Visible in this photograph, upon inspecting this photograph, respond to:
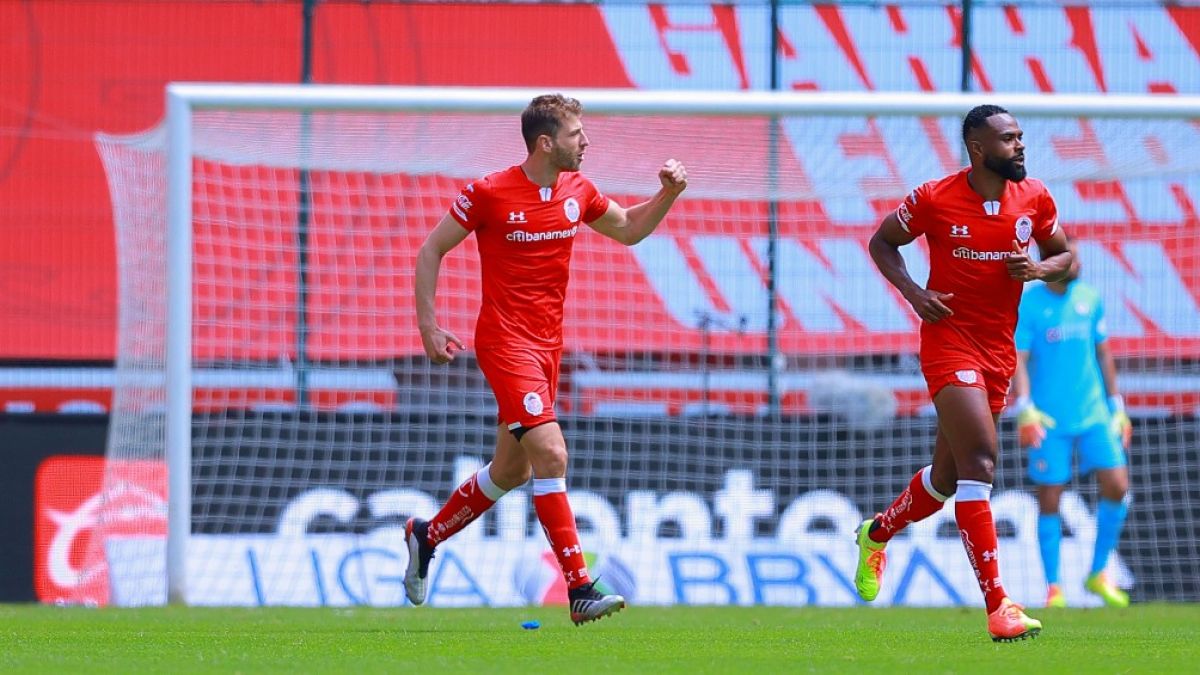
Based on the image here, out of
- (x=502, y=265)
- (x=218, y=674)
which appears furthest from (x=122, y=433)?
(x=218, y=674)

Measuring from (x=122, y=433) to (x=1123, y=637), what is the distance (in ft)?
20.8

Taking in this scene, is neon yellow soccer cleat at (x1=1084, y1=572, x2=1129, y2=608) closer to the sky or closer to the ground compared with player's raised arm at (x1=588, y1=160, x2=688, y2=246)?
Answer: closer to the ground

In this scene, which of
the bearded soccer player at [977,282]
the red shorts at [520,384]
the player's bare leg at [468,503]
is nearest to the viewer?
the bearded soccer player at [977,282]

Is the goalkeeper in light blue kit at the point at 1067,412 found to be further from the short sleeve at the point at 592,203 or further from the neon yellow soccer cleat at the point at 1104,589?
the short sleeve at the point at 592,203

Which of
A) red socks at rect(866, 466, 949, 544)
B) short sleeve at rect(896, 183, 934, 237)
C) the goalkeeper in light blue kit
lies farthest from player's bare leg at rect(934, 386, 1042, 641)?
the goalkeeper in light blue kit

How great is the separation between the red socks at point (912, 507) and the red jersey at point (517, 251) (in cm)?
161

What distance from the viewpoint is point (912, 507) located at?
24.4ft

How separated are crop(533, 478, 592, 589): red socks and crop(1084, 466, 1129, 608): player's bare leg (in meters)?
4.28

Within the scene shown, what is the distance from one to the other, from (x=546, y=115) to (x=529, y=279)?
68cm

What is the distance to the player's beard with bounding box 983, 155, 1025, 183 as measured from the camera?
22.1ft

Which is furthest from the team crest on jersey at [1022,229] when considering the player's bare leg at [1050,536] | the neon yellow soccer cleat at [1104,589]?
the neon yellow soccer cleat at [1104,589]

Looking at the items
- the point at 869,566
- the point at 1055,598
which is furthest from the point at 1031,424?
the point at 869,566

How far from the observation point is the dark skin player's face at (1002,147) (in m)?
6.73

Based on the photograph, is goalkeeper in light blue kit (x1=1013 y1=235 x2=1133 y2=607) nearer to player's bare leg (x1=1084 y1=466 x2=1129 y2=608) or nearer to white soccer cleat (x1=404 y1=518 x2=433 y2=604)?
player's bare leg (x1=1084 y1=466 x2=1129 y2=608)
